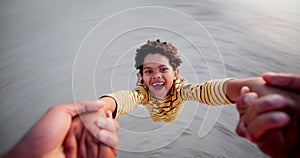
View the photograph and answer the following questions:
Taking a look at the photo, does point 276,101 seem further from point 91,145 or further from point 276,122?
point 91,145

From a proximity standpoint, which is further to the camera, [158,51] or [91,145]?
[158,51]

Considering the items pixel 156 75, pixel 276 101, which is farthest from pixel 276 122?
pixel 156 75

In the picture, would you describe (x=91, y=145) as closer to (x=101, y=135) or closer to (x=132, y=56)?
(x=101, y=135)

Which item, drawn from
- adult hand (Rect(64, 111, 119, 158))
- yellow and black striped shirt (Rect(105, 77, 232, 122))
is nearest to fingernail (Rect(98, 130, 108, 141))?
adult hand (Rect(64, 111, 119, 158))

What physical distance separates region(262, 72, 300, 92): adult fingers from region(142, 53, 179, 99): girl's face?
0.21m

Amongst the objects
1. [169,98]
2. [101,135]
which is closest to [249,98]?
[101,135]

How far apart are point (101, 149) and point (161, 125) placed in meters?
0.25

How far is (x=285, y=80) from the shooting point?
24cm

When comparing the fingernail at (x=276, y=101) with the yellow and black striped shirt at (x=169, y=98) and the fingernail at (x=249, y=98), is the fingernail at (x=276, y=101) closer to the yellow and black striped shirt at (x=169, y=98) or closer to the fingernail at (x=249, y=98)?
the fingernail at (x=249, y=98)

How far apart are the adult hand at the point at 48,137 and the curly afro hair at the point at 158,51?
8.9 inches

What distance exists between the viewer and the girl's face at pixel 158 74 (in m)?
0.45

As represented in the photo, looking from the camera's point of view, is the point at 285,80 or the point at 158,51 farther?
the point at 158,51

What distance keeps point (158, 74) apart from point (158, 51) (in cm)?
4

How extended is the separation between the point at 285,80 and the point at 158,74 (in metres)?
0.24
